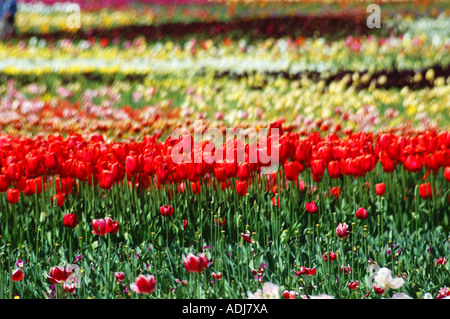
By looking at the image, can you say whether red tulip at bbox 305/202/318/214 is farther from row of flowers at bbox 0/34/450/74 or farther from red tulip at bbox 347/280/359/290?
row of flowers at bbox 0/34/450/74

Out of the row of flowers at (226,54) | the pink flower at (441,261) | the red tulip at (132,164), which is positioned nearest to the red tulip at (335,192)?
the pink flower at (441,261)

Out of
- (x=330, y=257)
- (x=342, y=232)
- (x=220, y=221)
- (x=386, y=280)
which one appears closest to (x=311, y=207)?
(x=342, y=232)

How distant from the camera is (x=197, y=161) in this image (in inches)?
121

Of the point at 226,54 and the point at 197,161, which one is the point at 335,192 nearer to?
the point at 197,161

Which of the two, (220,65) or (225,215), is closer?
(225,215)

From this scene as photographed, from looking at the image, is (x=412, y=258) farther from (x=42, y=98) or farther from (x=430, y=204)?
(x=42, y=98)

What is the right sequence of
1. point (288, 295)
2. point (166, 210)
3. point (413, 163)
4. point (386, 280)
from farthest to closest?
point (413, 163) → point (166, 210) → point (288, 295) → point (386, 280)

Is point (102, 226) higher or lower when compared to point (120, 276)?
higher

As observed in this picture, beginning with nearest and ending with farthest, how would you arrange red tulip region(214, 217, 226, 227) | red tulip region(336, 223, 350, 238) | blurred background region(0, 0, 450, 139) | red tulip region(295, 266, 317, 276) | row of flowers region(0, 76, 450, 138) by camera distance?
1. red tulip region(295, 266, 317, 276)
2. red tulip region(336, 223, 350, 238)
3. red tulip region(214, 217, 226, 227)
4. row of flowers region(0, 76, 450, 138)
5. blurred background region(0, 0, 450, 139)

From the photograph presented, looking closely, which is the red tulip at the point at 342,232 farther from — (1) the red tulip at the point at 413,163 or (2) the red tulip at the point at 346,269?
(1) the red tulip at the point at 413,163

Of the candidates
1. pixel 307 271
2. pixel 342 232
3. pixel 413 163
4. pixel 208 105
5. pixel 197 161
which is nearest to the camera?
pixel 307 271

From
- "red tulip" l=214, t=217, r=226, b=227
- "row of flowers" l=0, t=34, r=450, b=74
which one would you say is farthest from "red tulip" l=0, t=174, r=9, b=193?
"row of flowers" l=0, t=34, r=450, b=74

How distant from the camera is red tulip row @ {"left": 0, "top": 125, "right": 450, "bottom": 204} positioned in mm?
3080

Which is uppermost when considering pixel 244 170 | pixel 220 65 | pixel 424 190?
pixel 220 65
